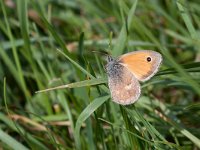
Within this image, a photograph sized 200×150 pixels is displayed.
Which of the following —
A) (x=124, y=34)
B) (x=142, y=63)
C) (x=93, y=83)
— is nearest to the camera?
(x=93, y=83)

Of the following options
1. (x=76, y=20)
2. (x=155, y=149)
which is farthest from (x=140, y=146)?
(x=76, y=20)

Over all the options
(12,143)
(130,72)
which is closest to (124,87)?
(130,72)

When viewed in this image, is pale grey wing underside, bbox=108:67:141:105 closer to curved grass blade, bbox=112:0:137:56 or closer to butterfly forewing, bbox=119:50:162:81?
butterfly forewing, bbox=119:50:162:81

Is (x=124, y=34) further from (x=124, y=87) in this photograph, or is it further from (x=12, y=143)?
(x=12, y=143)

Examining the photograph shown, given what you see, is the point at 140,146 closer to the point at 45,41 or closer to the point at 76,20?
the point at 45,41

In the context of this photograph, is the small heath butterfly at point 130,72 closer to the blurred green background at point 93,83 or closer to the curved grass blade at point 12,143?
the blurred green background at point 93,83

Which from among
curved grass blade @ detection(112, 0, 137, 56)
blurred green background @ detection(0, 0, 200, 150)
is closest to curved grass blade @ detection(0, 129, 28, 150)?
blurred green background @ detection(0, 0, 200, 150)

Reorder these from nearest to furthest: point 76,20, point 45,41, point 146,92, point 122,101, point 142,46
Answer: point 122,101
point 146,92
point 142,46
point 45,41
point 76,20
